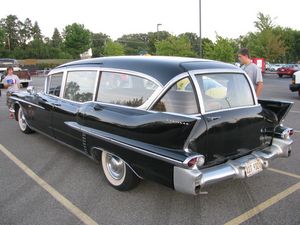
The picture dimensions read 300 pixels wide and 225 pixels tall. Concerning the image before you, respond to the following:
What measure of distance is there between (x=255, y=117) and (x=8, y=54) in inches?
2969

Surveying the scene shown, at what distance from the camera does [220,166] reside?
3.55 m

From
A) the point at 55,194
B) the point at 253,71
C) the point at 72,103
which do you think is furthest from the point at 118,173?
the point at 253,71

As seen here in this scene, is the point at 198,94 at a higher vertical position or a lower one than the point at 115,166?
higher

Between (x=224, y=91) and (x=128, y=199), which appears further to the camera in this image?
(x=224, y=91)

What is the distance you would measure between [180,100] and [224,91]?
77 cm

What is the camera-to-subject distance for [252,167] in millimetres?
3723

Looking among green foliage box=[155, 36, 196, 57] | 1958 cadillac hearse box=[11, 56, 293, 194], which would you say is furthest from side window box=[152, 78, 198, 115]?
green foliage box=[155, 36, 196, 57]

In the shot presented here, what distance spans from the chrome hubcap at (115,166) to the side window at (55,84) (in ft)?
5.75

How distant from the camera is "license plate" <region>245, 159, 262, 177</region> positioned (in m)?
3.65

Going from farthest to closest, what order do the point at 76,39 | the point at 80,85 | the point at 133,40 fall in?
the point at 133,40, the point at 76,39, the point at 80,85

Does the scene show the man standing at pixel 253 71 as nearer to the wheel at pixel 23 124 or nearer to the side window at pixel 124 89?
the side window at pixel 124 89

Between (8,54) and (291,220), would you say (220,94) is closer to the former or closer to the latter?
(291,220)

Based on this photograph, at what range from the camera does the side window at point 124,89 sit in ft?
12.9

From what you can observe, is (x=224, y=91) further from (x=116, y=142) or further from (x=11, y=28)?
(x=11, y=28)
